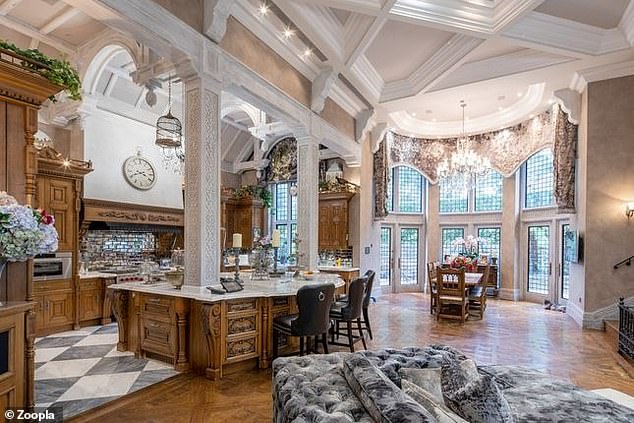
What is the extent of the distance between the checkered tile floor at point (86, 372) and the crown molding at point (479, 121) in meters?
7.52

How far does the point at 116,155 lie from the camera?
23.7 feet

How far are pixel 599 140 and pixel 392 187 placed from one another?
5.10m

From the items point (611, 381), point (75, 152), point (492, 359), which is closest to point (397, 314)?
point (492, 359)

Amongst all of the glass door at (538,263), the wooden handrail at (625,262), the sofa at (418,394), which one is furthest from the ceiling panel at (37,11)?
the glass door at (538,263)

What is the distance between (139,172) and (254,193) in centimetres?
316

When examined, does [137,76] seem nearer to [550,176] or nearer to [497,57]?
[497,57]

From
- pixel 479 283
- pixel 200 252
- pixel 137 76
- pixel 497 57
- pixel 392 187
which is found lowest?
pixel 479 283

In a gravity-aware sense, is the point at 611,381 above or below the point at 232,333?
below

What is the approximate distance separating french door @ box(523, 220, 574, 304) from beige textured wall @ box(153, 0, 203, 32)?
827 centimetres

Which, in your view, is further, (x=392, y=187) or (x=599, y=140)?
(x=392, y=187)

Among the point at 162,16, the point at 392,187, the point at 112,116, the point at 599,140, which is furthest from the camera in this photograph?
the point at 392,187

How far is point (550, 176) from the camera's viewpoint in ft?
28.6

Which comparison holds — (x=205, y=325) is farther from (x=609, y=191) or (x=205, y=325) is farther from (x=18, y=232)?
(x=609, y=191)

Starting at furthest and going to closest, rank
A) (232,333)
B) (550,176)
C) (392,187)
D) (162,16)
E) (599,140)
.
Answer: (392,187)
(550,176)
(599,140)
(232,333)
(162,16)
